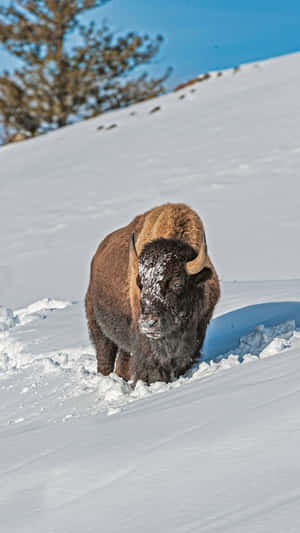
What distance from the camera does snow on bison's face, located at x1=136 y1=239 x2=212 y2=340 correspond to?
4762 mm

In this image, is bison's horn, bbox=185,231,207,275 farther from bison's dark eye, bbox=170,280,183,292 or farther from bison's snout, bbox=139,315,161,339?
bison's snout, bbox=139,315,161,339

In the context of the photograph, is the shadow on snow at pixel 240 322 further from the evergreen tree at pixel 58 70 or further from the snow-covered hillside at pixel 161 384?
the evergreen tree at pixel 58 70

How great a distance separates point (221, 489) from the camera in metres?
2.01

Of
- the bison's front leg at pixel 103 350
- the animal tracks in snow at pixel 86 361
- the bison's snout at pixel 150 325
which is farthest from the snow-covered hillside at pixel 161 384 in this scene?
the bison's snout at pixel 150 325

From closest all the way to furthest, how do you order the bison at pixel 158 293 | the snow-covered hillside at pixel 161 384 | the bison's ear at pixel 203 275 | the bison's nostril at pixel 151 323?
the snow-covered hillside at pixel 161 384, the bison's nostril at pixel 151 323, the bison at pixel 158 293, the bison's ear at pixel 203 275

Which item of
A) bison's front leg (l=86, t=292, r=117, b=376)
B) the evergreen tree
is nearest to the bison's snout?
bison's front leg (l=86, t=292, r=117, b=376)

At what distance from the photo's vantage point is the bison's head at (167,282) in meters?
4.78

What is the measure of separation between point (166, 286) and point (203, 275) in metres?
0.47

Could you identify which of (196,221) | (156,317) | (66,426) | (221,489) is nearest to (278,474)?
(221,489)

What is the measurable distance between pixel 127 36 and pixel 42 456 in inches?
1483

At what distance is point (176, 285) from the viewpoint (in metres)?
4.93

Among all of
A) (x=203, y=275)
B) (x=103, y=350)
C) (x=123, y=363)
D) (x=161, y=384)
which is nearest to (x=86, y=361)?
(x=103, y=350)

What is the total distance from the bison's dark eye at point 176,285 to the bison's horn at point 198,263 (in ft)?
0.45

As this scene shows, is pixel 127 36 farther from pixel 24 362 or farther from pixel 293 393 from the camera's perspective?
pixel 293 393
